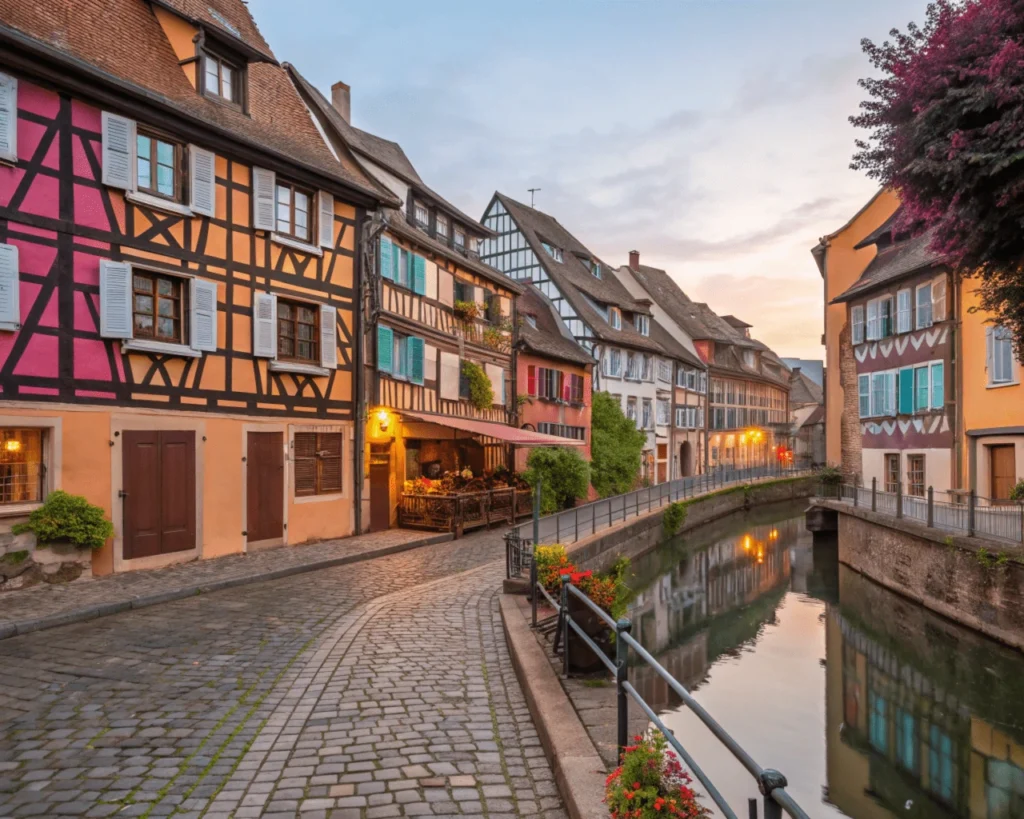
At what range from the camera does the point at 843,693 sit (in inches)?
454

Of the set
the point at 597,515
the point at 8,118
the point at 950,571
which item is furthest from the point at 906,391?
the point at 8,118

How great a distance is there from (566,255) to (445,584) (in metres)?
28.1

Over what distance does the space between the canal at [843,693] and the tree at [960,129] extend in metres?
6.11

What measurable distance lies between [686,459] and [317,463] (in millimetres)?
32073

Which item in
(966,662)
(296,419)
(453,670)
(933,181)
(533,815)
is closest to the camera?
(533,815)

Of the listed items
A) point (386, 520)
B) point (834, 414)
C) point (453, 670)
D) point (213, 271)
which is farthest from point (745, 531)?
point (453, 670)

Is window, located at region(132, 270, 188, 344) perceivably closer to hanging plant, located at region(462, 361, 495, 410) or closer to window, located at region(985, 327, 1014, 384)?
hanging plant, located at region(462, 361, 495, 410)

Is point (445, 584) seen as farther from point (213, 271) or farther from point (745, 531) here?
point (745, 531)

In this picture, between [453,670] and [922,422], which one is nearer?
[453,670]

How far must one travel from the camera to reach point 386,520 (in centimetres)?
1769

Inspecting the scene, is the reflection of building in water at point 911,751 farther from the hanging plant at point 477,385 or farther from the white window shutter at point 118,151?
the white window shutter at point 118,151

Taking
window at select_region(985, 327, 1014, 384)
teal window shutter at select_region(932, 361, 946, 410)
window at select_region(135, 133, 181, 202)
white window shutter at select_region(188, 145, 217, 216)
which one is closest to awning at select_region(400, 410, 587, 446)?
white window shutter at select_region(188, 145, 217, 216)

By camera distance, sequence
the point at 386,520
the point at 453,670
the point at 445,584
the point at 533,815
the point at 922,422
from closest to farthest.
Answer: the point at 533,815 < the point at 453,670 < the point at 445,584 < the point at 386,520 < the point at 922,422

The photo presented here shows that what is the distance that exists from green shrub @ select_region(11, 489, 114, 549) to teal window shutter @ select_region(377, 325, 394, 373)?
724 cm
